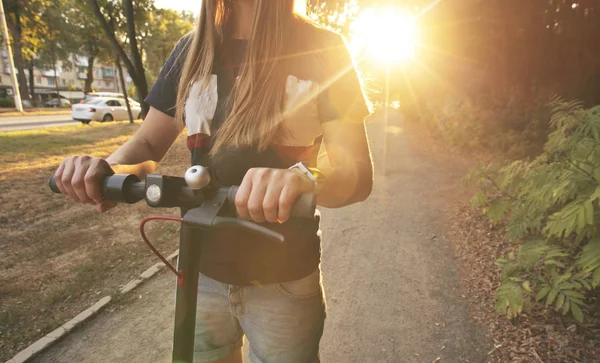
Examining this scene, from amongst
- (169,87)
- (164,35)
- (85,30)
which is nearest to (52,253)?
(169,87)

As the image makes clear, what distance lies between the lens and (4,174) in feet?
26.3

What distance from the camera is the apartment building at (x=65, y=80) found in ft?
186

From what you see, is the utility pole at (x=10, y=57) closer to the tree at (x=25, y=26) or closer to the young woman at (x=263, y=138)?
the tree at (x=25, y=26)

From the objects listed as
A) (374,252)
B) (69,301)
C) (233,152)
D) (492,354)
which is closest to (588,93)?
(374,252)

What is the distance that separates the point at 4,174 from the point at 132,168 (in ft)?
29.6

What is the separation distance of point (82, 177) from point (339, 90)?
34.6 inches

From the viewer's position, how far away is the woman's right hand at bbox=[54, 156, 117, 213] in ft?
3.45

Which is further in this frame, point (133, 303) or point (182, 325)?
point (133, 303)

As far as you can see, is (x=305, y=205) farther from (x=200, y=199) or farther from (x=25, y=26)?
(x=25, y=26)

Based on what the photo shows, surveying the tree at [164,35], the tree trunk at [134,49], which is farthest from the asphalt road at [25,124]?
the tree at [164,35]

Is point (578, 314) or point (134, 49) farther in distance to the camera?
point (134, 49)

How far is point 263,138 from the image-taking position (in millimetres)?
1309

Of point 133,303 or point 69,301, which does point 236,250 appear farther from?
point 69,301

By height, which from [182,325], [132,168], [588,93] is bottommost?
[182,325]
